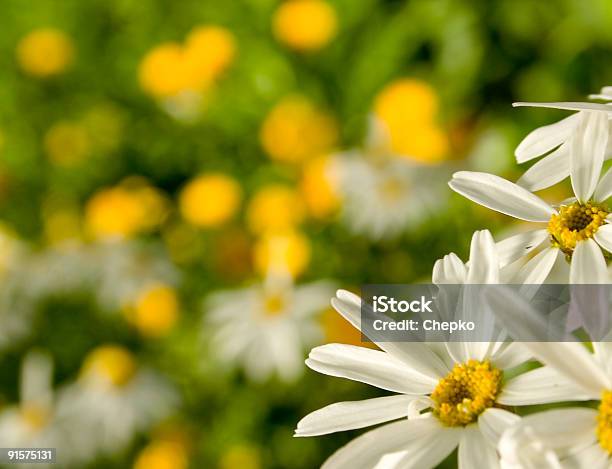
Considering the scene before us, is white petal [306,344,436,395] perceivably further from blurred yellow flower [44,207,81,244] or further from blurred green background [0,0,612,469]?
blurred yellow flower [44,207,81,244]

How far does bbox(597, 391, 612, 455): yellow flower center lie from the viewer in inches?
13.2

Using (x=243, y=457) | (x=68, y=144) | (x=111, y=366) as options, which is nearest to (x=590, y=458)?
(x=243, y=457)

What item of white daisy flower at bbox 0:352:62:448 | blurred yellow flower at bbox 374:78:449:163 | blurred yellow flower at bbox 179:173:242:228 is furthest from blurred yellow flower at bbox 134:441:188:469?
blurred yellow flower at bbox 374:78:449:163

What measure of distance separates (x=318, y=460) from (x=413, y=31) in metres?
1.04

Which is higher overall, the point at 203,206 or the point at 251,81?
the point at 251,81

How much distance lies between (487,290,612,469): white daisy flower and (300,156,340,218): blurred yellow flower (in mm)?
1322

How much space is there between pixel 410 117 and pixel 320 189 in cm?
26

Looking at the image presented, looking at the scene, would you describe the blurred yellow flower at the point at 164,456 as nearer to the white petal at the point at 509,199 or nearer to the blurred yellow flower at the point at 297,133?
the blurred yellow flower at the point at 297,133

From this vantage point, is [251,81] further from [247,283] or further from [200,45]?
[247,283]

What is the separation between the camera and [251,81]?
211 centimetres

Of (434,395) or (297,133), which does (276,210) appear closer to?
(297,133)

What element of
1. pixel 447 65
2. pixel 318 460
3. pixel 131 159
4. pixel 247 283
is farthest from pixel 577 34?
pixel 131 159

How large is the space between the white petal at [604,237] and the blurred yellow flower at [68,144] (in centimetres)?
195

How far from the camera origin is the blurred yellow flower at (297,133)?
1834 mm
